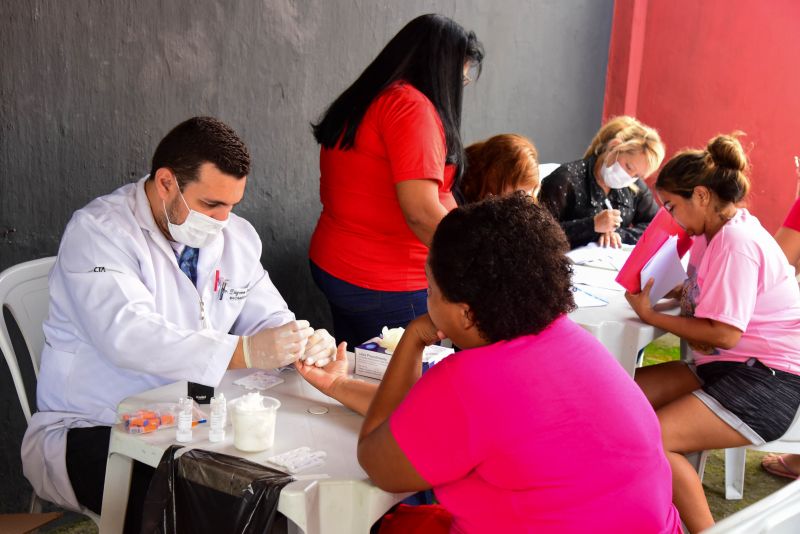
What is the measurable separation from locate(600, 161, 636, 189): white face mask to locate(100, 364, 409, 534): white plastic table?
2.37 m

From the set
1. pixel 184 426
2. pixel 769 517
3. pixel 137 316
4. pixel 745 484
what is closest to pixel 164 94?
pixel 137 316

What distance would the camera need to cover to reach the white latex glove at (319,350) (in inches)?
75.0

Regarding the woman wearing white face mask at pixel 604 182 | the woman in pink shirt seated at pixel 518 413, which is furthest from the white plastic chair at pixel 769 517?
the woman wearing white face mask at pixel 604 182

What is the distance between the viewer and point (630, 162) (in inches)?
151

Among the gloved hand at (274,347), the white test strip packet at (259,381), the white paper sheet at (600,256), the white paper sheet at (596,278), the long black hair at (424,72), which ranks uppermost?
the long black hair at (424,72)

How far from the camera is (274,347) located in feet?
6.03

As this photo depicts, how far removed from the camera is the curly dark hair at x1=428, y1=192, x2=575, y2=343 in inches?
53.8

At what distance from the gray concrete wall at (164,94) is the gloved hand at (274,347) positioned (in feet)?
3.25

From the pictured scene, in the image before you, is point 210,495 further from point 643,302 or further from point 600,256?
point 600,256

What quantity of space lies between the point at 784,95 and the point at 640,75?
995mm

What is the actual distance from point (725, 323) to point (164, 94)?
196cm

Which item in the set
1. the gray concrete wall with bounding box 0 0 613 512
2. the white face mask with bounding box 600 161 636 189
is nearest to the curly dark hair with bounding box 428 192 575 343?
the gray concrete wall with bounding box 0 0 613 512

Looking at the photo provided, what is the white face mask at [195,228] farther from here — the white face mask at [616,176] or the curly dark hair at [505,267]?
the white face mask at [616,176]

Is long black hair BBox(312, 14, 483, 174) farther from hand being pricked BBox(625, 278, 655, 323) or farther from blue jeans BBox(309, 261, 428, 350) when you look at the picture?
hand being pricked BBox(625, 278, 655, 323)
